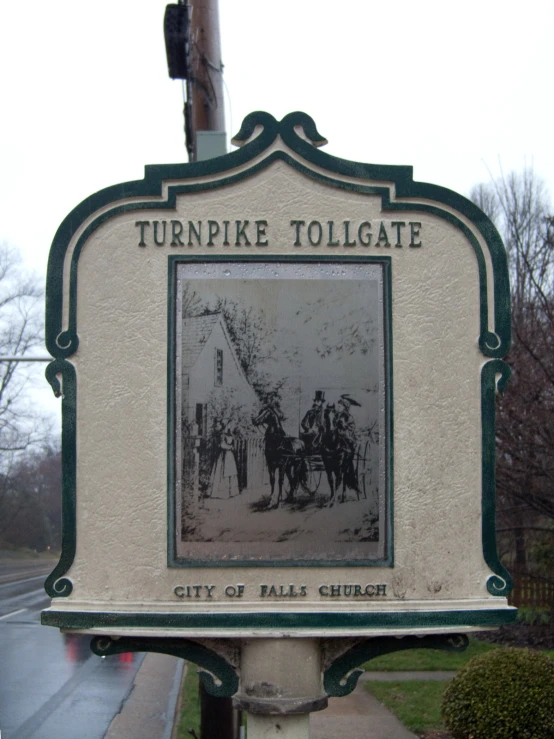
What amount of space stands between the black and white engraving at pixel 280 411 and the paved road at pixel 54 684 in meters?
5.21

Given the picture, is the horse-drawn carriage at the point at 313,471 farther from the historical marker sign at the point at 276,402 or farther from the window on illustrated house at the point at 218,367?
the window on illustrated house at the point at 218,367

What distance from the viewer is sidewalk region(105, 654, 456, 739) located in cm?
958

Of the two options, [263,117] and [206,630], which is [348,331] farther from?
[206,630]

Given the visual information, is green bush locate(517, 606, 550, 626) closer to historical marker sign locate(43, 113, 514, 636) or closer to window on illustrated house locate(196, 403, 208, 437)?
historical marker sign locate(43, 113, 514, 636)

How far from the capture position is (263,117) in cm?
409

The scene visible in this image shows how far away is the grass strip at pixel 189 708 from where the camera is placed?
32.0ft

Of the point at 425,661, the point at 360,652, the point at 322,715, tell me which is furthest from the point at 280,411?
the point at 425,661

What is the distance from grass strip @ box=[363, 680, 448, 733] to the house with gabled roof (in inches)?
269

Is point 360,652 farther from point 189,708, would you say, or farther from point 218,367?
point 189,708

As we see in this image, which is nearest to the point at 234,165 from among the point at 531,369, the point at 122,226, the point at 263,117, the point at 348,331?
the point at 263,117

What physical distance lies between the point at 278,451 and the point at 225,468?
0.74 ft

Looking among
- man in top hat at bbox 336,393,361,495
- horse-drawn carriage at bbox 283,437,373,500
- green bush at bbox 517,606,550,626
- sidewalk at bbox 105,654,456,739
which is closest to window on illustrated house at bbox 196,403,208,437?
horse-drawn carriage at bbox 283,437,373,500

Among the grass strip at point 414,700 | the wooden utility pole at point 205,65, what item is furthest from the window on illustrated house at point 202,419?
the grass strip at point 414,700

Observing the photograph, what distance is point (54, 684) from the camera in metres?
14.3
